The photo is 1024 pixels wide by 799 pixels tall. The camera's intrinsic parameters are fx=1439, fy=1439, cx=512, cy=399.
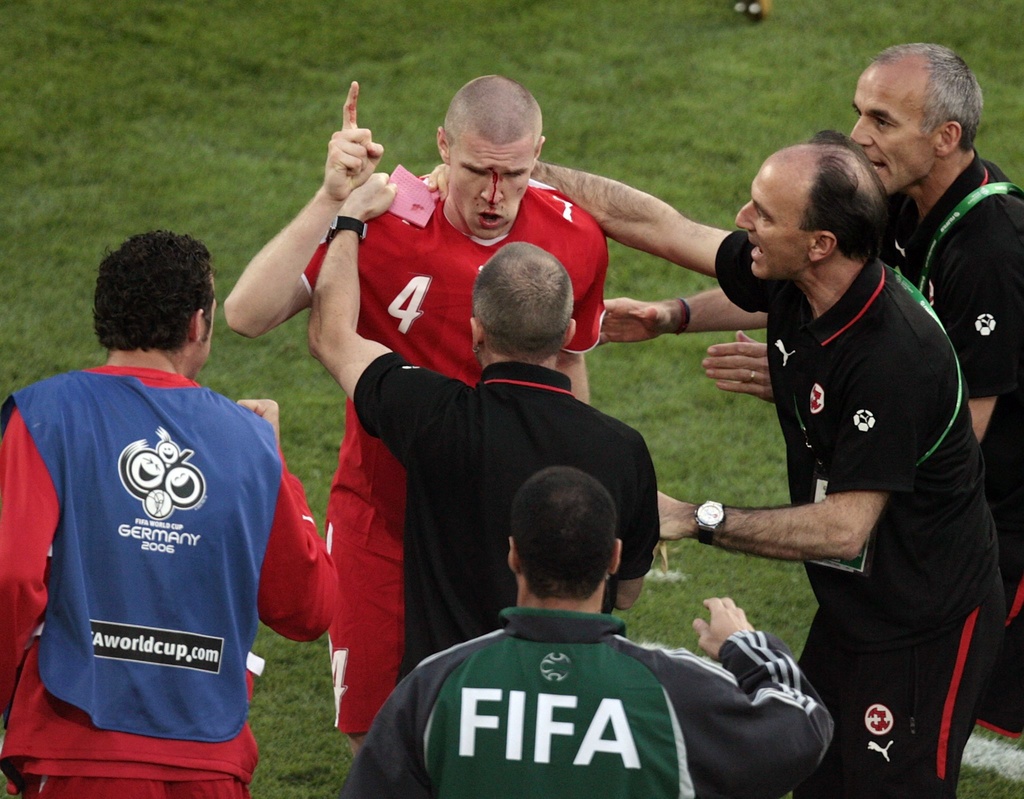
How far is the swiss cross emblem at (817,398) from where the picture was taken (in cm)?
402

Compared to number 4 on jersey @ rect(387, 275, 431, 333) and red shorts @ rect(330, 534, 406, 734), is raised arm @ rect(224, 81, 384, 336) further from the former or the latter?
red shorts @ rect(330, 534, 406, 734)

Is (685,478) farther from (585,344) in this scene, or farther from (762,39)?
(762,39)

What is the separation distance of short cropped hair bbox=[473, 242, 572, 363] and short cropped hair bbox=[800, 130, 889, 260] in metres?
0.79

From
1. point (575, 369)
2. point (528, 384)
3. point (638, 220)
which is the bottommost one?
point (575, 369)

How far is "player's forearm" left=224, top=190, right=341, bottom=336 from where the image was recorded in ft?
13.4

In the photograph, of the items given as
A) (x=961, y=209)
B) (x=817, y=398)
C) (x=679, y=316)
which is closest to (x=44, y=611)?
(x=817, y=398)

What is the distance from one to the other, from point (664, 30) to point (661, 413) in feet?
15.9

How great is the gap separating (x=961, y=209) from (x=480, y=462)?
6.47 feet

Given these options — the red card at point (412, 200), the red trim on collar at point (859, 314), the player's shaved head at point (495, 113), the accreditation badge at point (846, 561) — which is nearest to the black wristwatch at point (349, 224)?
the red card at point (412, 200)

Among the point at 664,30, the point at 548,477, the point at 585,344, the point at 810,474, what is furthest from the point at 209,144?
the point at 548,477

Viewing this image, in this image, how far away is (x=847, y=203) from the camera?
3928mm

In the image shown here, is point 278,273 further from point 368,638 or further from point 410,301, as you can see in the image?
point 368,638

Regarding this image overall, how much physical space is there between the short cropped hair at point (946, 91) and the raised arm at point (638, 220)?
0.77 meters

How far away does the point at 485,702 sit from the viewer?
281cm
